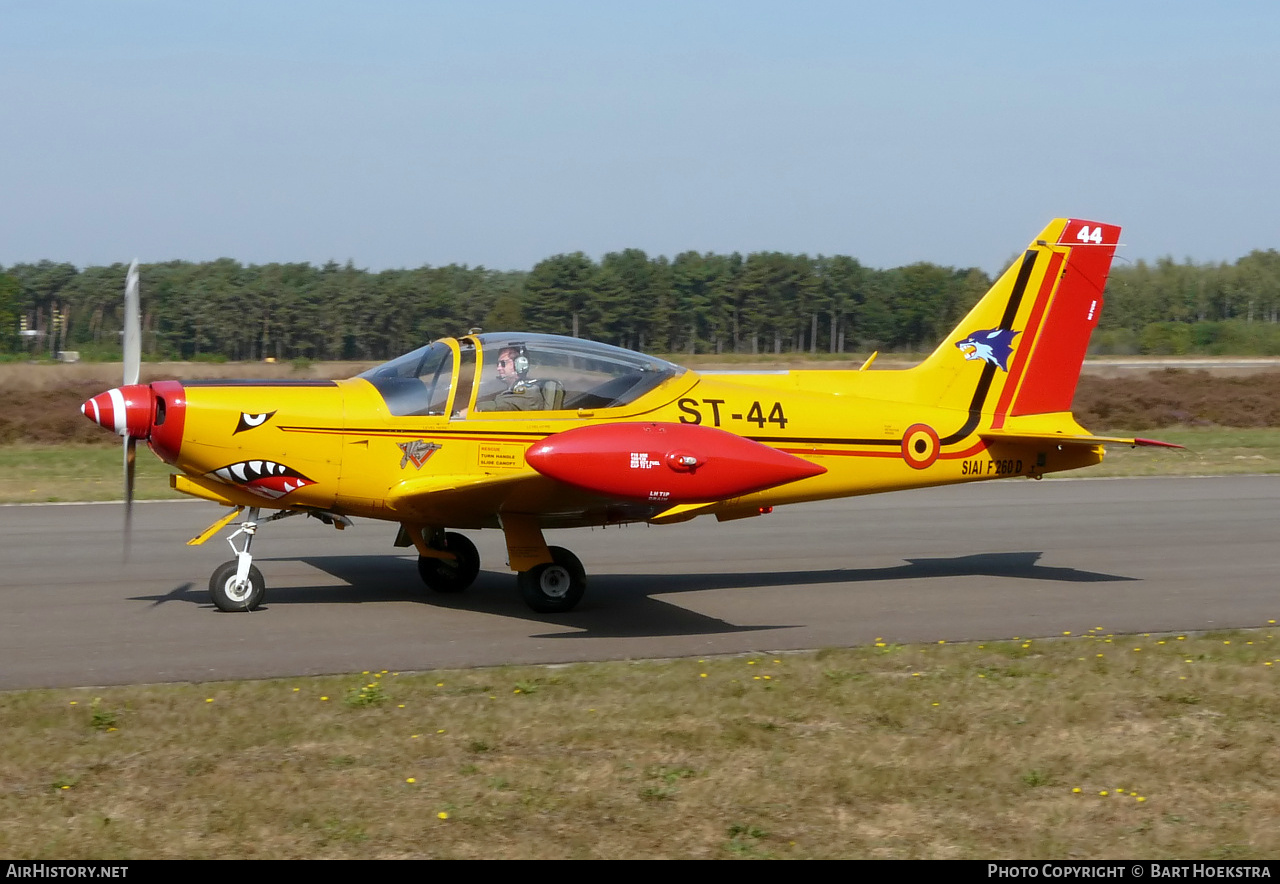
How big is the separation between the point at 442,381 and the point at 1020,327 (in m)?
5.31

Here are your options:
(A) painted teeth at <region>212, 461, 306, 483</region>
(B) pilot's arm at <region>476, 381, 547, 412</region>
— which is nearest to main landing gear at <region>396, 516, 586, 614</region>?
(B) pilot's arm at <region>476, 381, 547, 412</region>

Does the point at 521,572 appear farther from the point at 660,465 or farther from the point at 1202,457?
the point at 1202,457

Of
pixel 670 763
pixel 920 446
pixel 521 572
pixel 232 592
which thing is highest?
pixel 920 446

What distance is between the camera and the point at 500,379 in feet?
29.7

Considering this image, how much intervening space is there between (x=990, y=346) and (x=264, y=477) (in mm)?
6303

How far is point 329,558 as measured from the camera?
1146cm

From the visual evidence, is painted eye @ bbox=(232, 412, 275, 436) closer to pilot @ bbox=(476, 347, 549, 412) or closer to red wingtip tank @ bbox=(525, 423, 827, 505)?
pilot @ bbox=(476, 347, 549, 412)

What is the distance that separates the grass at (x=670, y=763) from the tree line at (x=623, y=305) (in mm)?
31071

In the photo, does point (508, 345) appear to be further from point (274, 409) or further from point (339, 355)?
point (339, 355)

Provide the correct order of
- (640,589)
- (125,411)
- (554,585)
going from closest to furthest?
(125,411) → (554,585) → (640,589)

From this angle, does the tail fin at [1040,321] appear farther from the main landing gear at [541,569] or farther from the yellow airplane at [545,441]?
the main landing gear at [541,569]

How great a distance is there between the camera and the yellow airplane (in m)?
8.02

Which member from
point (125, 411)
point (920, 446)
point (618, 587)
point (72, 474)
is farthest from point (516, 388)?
point (72, 474)
